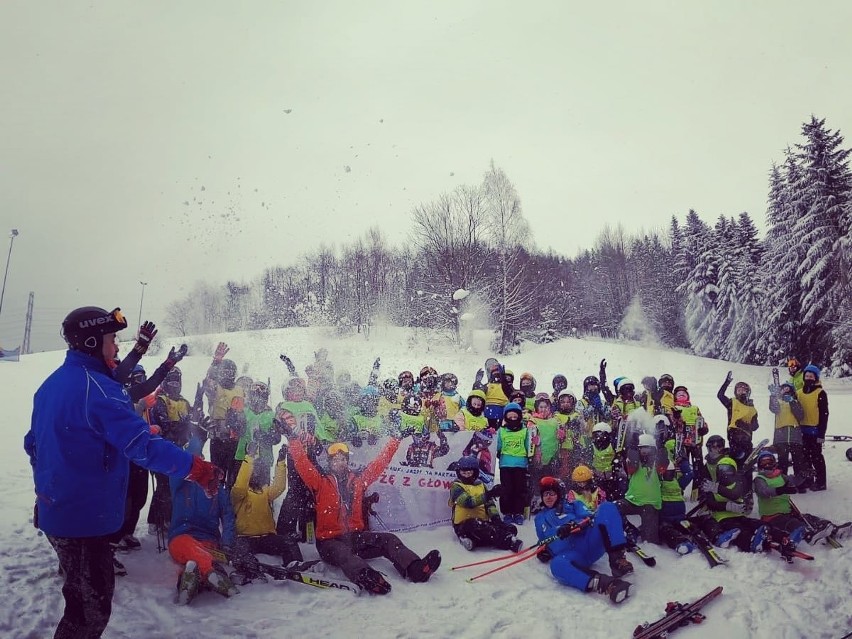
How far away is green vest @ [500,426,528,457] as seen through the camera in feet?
20.7

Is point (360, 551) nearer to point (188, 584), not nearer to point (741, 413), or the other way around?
point (188, 584)

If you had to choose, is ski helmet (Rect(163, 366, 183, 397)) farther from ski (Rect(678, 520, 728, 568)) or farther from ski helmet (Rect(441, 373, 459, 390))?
ski (Rect(678, 520, 728, 568))

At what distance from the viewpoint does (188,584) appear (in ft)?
12.5

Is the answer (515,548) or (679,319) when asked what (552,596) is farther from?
(679,319)

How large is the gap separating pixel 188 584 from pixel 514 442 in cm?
392

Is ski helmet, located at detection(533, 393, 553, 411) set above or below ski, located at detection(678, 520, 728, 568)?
above

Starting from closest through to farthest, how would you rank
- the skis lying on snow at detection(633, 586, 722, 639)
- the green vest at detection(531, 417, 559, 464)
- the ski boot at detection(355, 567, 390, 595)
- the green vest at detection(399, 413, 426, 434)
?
1. the skis lying on snow at detection(633, 586, 722, 639)
2. the ski boot at detection(355, 567, 390, 595)
3. the green vest at detection(399, 413, 426, 434)
4. the green vest at detection(531, 417, 559, 464)

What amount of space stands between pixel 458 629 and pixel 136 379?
14.4 feet

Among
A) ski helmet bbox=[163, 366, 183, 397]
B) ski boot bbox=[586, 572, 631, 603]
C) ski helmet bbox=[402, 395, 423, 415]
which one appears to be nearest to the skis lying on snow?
ski boot bbox=[586, 572, 631, 603]

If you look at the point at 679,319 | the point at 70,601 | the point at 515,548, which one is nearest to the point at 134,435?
the point at 70,601

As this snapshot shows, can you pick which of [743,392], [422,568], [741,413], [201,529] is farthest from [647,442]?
[201,529]

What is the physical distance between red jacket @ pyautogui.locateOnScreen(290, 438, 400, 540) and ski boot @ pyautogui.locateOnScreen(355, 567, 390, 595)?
2.19ft

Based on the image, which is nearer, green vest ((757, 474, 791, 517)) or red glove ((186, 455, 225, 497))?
red glove ((186, 455, 225, 497))

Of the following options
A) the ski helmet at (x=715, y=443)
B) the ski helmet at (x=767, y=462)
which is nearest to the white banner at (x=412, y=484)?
the ski helmet at (x=715, y=443)
